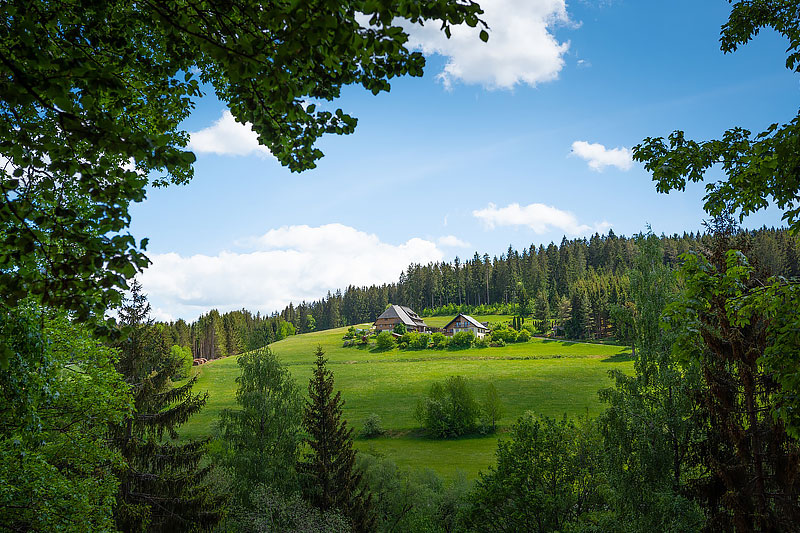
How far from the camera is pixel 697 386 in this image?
1438 centimetres

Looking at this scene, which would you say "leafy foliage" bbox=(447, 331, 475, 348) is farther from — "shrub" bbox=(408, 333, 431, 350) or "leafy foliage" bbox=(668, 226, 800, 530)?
"leafy foliage" bbox=(668, 226, 800, 530)

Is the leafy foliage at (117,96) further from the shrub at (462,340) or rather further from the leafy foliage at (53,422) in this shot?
the shrub at (462,340)

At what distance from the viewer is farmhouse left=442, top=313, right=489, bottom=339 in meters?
92.3

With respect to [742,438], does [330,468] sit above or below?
below

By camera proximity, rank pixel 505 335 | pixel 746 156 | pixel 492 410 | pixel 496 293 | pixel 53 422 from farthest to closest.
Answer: pixel 496 293, pixel 505 335, pixel 492 410, pixel 53 422, pixel 746 156

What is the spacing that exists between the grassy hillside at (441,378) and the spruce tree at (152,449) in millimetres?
19267

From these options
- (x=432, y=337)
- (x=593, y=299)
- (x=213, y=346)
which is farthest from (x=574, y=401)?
(x=213, y=346)

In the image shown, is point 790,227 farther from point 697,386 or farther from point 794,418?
point 697,386

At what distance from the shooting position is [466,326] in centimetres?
9406

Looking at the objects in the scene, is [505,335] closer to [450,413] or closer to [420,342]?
[420,342]

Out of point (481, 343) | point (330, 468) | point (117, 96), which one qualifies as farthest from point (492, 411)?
point (117, 96)

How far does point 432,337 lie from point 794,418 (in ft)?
268

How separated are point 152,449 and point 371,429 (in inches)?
1072

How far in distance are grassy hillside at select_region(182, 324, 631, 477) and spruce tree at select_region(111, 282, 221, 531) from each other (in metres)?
19.3
